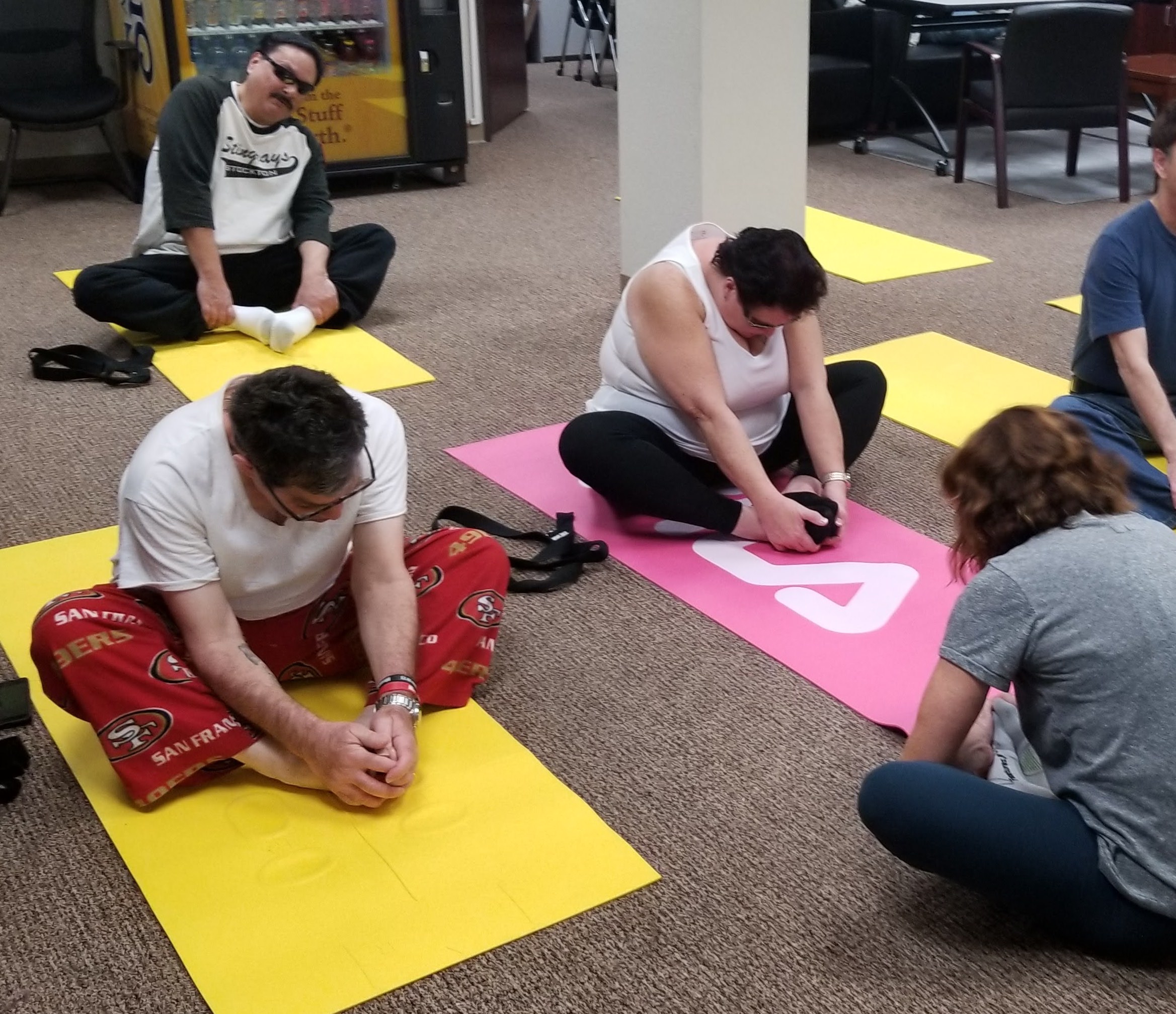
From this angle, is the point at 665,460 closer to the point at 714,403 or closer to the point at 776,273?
the point at 714,403

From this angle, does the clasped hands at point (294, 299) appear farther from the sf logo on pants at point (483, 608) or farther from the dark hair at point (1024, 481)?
the dark hair at point (1024, 481)

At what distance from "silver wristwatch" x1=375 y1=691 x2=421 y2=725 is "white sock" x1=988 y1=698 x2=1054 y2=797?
78 cm

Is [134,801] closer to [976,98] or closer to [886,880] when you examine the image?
[886,880]

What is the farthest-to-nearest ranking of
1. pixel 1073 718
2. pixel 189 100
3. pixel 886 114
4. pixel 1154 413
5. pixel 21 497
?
pixel 886 114, pixel 189 100, pixel 21 497, pixel 1154 413, pixel 1073 718

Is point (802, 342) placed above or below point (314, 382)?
below

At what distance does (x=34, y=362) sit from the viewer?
353cm

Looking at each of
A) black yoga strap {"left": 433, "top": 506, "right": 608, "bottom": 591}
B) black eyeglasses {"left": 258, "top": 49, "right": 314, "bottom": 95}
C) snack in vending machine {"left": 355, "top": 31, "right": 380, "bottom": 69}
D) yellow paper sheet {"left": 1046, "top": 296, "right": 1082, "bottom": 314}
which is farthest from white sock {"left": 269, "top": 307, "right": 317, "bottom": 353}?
yellow paper sheet {"left": 1046, "top": 296, "right": 1082, "bottom": 314}

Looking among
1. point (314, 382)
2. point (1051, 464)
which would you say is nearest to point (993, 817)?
point (1051, 464)

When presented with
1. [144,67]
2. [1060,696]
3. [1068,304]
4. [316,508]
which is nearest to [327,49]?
[144,67]

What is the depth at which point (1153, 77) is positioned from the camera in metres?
5.49

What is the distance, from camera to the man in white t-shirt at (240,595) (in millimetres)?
1732

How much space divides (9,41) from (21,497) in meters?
3.03

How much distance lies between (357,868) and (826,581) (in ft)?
3.54

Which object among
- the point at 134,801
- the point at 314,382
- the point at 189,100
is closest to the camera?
the point at 314,382
